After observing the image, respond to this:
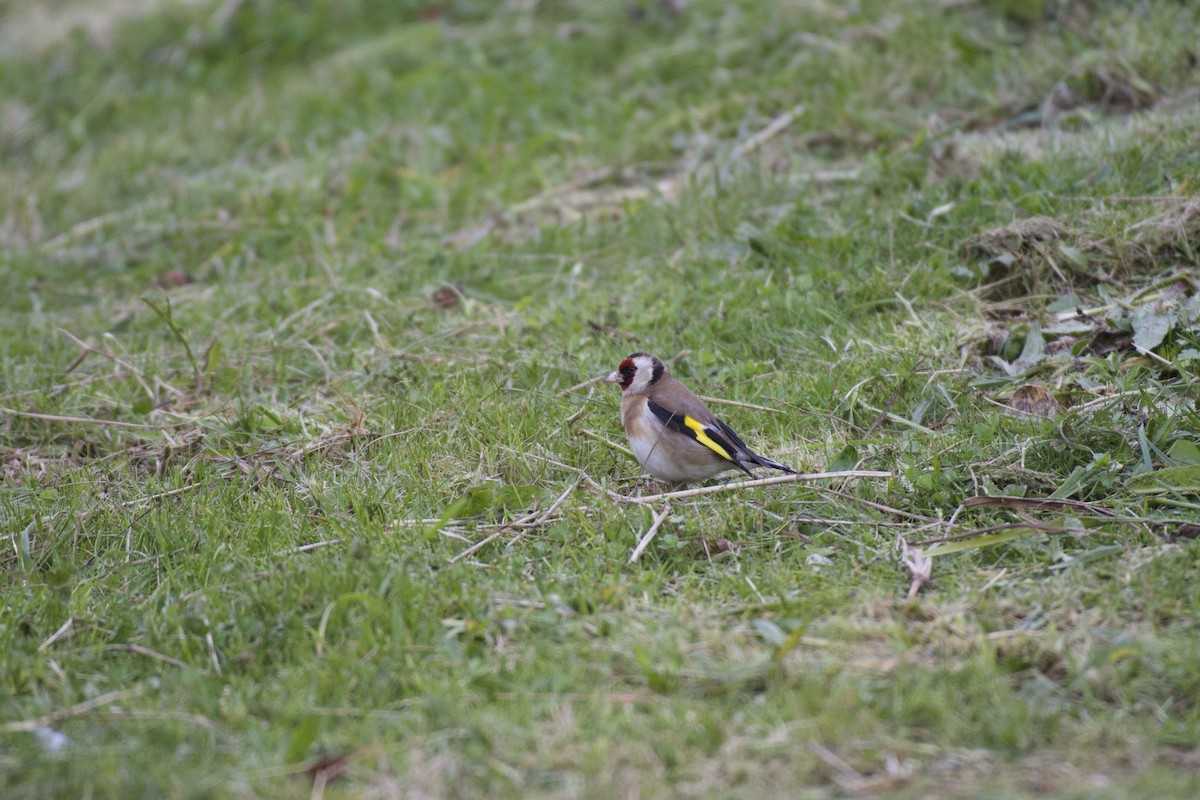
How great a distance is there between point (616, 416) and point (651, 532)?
4.14 ft

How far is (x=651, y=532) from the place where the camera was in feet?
13.8

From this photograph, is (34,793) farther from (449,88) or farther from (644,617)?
(449,88)

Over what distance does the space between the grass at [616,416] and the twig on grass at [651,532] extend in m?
0.03

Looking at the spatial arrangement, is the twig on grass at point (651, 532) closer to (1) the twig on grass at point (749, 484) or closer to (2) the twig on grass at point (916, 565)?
(1) the twig on grass at point (749, 484)

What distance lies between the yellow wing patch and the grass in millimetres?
233

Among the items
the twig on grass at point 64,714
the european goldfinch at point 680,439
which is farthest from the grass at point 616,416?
the european goldfinch at point 680,439

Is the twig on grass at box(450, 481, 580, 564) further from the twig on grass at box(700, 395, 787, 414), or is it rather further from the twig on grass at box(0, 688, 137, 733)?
the twig on grass at box(0, 688, 137, 733)

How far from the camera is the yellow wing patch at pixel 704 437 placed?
4.64m

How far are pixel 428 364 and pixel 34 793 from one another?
3.07 metres

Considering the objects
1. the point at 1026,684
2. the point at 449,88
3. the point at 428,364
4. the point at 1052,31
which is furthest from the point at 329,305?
the point at 1052,31

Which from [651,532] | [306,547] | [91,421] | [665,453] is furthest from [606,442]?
[91,421]

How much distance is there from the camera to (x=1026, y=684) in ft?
11.0

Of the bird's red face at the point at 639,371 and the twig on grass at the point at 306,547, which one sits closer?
the twig on grass at the point at 306,547

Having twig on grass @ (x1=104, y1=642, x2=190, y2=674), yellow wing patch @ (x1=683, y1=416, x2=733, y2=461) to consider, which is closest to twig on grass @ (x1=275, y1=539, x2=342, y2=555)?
twig on grass @ (x1=104, y1=642, x2=190, y2=674)
